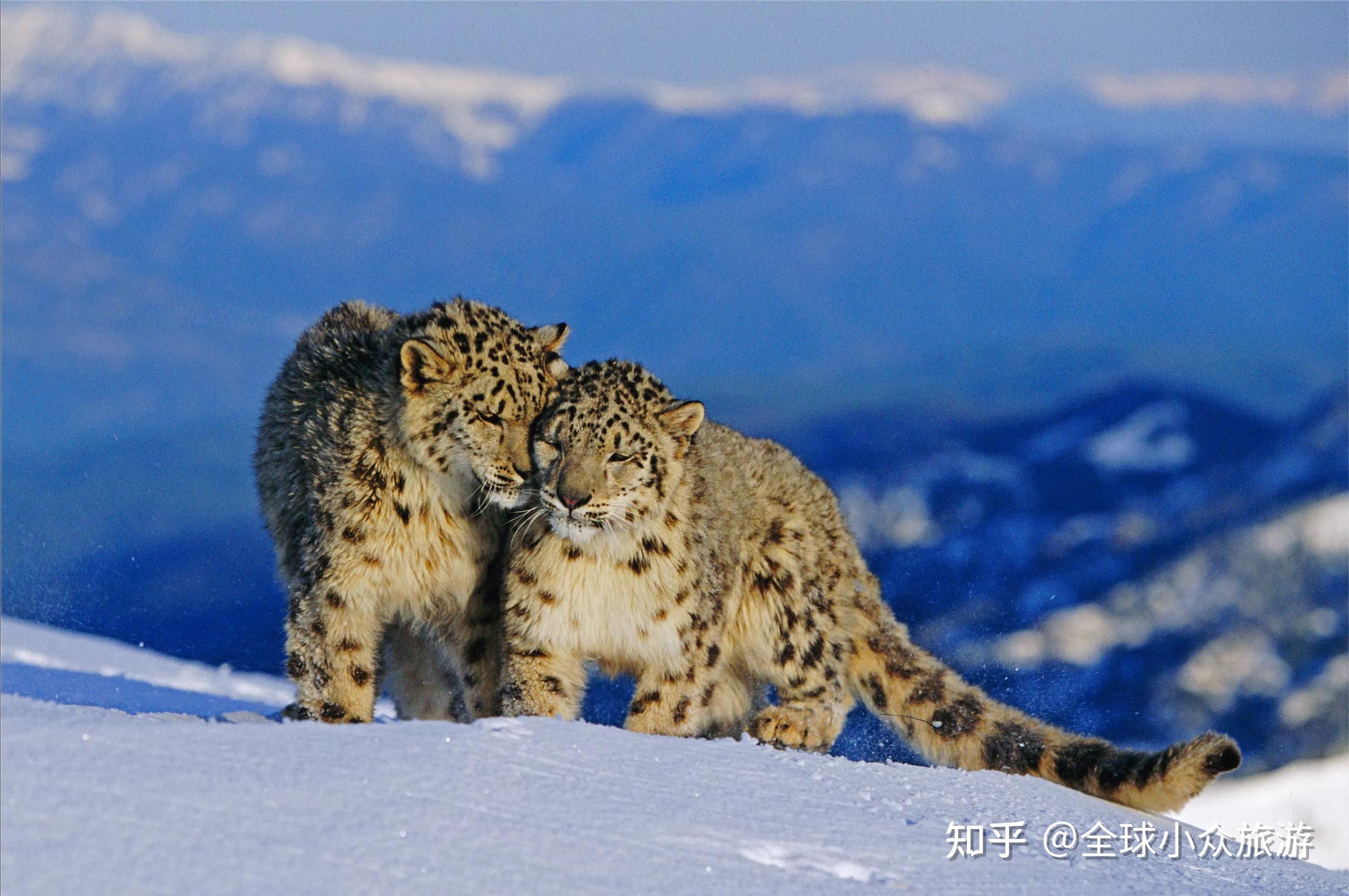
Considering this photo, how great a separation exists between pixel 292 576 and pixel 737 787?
2613 millimetres

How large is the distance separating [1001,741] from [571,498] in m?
2.73

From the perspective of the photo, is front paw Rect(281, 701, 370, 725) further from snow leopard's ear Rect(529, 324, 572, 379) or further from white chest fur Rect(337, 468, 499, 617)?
snow leopard's ear Rect(529, 324, 572, 379)

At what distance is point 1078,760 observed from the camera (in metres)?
6.93

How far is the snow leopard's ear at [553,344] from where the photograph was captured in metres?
6.52

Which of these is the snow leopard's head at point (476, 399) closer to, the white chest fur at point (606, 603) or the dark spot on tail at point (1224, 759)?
the white chest fur at point (606, 603)

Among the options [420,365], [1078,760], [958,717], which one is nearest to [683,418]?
[420,365]

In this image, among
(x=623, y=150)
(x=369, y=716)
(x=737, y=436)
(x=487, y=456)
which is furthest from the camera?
(x=623, y=150)

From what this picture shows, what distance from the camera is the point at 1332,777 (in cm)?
4106

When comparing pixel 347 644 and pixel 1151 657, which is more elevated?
pixel 1151 657

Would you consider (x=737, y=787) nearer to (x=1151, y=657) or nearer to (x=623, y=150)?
(x=1151, y=657)

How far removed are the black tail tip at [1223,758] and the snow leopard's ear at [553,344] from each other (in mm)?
3374

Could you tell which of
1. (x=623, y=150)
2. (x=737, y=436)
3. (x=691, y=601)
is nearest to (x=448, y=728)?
(x=691, y=601)

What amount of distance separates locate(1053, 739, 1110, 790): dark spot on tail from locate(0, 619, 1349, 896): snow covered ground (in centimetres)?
42

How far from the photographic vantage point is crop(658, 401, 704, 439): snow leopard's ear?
21.4 feet
